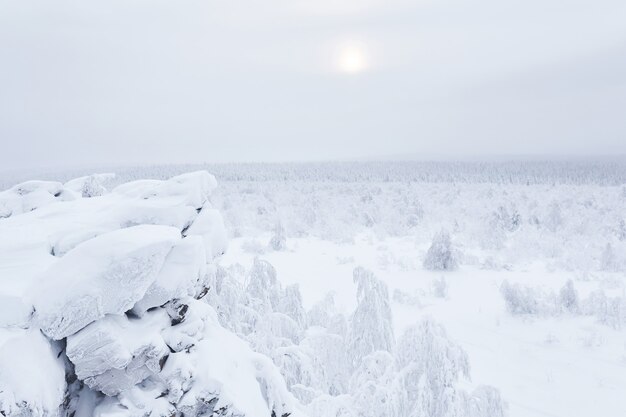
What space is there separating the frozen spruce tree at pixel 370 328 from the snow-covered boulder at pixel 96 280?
5323 millimetres

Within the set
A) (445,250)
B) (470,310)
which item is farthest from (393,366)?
(445,250)

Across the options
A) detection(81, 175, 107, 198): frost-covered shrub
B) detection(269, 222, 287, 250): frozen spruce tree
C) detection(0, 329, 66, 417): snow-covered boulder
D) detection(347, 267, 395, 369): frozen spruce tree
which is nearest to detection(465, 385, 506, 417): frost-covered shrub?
detection(347, 267, 395, 369): frozen spruce tree

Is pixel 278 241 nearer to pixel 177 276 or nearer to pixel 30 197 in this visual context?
pixel 30 197

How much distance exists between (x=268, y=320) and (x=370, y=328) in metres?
2.09

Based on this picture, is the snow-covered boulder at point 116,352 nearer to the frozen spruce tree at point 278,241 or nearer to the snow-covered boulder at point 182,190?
the snow-covered boulder at point 182,190

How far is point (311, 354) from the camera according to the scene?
7730 millimetres

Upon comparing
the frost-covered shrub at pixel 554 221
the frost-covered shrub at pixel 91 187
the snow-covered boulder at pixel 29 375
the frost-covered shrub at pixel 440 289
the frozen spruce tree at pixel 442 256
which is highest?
the frost-covered shrub at pixel 91 187

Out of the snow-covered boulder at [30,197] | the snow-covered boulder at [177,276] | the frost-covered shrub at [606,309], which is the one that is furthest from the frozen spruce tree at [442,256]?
the snow-covered boulder at [177,276]

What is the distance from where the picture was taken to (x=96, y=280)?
12.3 feet

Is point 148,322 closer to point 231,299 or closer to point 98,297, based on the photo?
point 98,297

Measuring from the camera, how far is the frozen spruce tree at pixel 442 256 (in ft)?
55.1

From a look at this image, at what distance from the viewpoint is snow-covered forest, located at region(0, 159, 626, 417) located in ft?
12.3

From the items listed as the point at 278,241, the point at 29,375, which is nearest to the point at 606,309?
the point at 278,241

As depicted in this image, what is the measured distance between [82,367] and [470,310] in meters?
11.8
